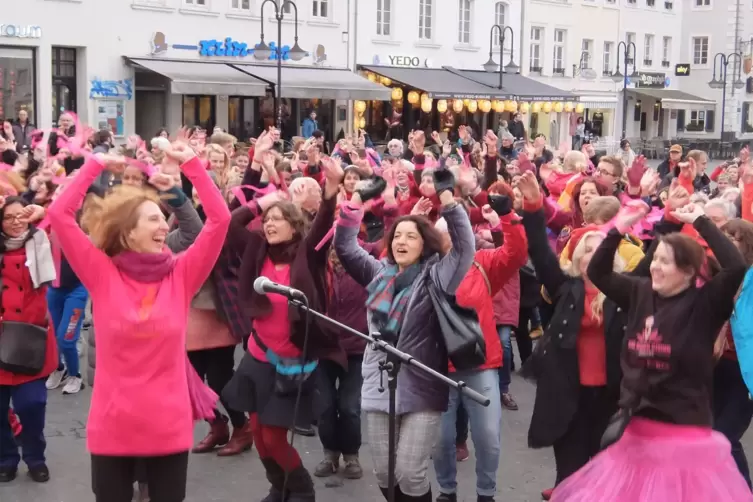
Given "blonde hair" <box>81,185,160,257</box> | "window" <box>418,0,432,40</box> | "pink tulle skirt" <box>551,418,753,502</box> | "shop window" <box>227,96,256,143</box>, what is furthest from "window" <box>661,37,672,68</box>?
"blonde hair" <box>81,185,160,257</box>

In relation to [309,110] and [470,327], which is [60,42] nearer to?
[309,110]

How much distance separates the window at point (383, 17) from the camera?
32.7 meters

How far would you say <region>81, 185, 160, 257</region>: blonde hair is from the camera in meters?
4.51

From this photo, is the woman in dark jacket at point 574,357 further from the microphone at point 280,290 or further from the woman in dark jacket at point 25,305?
the woman in dark jacket at point 25,305

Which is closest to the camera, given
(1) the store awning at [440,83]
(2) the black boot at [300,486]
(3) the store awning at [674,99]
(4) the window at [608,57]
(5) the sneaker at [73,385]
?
(2) the black boot at [300,486]

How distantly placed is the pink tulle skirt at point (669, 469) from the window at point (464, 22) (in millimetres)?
32511

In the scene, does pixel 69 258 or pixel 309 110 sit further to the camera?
pixel 309 110

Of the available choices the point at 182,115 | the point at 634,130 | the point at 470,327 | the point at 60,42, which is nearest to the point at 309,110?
the point at 182,115

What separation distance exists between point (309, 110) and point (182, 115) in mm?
4635

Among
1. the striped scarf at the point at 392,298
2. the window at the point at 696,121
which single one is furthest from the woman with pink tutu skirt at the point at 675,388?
the window at the point at 696,121

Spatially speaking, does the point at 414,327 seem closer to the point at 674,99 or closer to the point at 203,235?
the point at 203,235

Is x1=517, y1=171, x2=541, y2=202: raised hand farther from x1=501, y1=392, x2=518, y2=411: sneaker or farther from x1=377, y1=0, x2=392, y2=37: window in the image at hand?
x1=377, y1=0, x2=392, y2=37: window

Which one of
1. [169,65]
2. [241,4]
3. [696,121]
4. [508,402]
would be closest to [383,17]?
[241,4]

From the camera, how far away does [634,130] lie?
1896 inches
